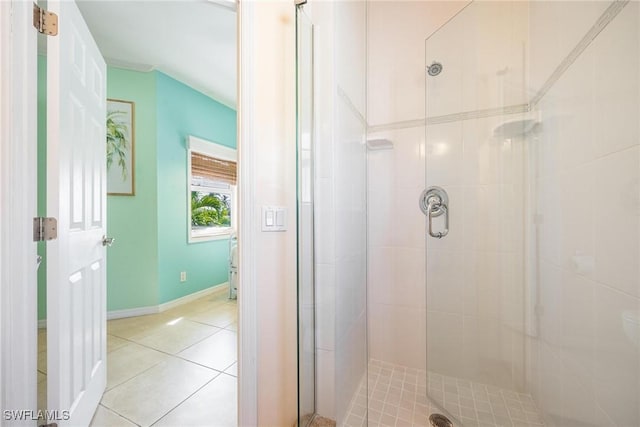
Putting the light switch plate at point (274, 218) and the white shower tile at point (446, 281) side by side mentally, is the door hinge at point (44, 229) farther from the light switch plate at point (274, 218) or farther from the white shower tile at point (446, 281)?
the white shower tile at point (446, 281)

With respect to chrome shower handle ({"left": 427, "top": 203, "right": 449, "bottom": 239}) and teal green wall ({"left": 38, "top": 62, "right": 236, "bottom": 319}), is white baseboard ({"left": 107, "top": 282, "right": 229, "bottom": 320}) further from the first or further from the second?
chrome shower handle ({"left": 427, "top": 203, "right": 449, "bottom": 239})

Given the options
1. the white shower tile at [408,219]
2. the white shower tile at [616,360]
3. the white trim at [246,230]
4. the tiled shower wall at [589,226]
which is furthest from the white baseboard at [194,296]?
the white shower tile at [616,360]

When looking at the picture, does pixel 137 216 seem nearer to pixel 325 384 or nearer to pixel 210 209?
pixel 210 209

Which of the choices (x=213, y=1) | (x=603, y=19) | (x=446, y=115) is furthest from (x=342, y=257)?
(x=213, y=1)

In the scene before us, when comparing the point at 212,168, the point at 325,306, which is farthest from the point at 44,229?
the point at 212,168

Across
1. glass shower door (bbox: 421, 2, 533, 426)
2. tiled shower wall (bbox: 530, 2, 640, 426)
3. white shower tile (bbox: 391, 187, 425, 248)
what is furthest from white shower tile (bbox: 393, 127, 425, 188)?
tiled shower wall (bbox: 530, 2, 640, 426)

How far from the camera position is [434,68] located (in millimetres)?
1444

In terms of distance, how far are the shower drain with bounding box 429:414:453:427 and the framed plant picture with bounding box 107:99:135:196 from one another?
3.15m

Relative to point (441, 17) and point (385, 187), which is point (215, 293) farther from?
point (441, 17)

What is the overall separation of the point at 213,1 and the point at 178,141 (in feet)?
7.52

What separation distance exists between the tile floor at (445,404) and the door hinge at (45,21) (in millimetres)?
1991

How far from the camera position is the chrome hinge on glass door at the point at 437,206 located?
4.54 feet

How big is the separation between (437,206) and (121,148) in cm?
302

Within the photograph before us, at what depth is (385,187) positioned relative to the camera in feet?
5.45
